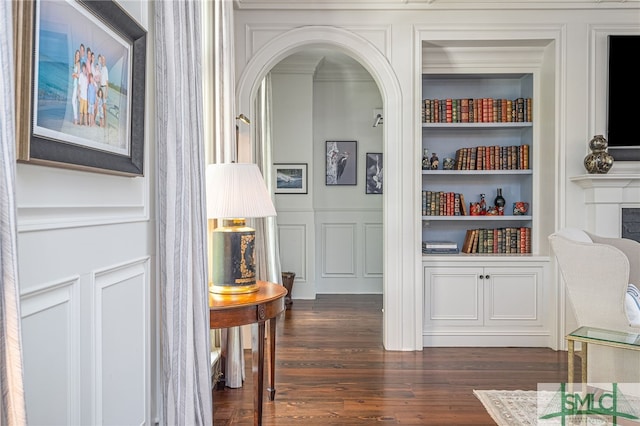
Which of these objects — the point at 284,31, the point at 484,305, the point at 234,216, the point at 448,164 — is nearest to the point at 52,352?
the point at 234,216

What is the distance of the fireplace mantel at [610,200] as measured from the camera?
3701mm

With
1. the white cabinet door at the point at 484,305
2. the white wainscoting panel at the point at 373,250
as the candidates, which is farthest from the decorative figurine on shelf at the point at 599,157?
the white wainscoting panel at the point at 373,250

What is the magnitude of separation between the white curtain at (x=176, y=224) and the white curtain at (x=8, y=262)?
92 cm

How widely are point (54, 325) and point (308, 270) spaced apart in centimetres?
476

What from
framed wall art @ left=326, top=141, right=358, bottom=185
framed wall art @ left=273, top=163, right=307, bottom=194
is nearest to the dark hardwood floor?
framed wall art @ left=273, top=163, right=307, bottom=194

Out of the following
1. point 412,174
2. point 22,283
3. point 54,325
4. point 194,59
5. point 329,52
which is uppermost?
point 329,52

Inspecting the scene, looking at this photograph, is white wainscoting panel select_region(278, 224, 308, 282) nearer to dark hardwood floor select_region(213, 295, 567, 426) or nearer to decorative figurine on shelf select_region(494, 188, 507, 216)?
dark hardwood floor select_region(213, 295, 567, 426)

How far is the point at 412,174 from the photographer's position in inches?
152

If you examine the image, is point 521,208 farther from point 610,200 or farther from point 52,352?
point 52,352

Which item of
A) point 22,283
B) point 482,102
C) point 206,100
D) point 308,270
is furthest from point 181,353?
point 308,270

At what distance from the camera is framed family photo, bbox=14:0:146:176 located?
101 centimetres

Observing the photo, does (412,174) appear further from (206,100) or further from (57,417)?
(57,417)

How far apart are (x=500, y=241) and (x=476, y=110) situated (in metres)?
1.23
